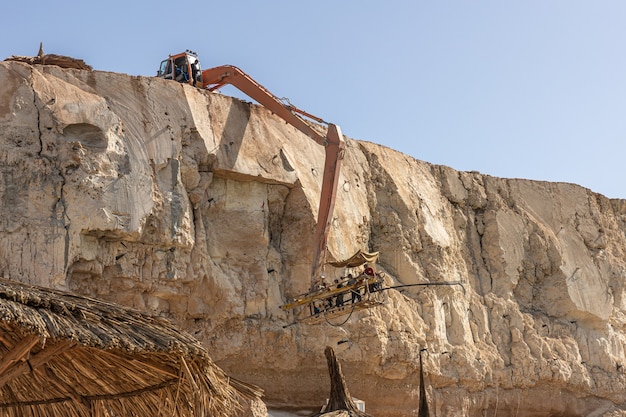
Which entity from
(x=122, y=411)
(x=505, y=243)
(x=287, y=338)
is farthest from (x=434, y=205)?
(x=122, y=411)

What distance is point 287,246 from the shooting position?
19875 mm

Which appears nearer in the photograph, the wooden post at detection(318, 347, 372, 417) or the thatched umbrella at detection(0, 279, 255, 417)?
the thatched umbrella at detection(0, 279, 255, 417)

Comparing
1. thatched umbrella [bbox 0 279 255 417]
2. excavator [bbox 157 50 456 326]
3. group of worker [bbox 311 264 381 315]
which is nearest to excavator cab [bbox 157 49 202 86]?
excavator [bbox 157 50 456 326]

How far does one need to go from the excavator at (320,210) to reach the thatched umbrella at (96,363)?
8239 mm

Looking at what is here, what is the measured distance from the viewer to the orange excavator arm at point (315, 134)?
18.6 meters

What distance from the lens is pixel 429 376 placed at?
20719 millimetres

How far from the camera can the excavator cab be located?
68.9 feet

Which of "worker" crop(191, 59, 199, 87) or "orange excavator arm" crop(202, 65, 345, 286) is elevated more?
"worker" crop(191, 59, 199, 87)

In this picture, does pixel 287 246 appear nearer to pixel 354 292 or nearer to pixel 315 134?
pixel 315 134

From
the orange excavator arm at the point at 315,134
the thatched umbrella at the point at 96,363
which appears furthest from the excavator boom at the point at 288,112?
the thatched umbrella at the point at 96,363

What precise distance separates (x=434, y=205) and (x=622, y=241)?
779 centimetres

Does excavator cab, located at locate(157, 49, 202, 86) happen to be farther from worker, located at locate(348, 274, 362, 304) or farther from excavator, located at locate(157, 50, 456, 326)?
worker, located at locate(348, 274, 362, 304)

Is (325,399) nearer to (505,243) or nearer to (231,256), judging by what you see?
(231,256)

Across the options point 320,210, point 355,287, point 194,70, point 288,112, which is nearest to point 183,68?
point 194,70
